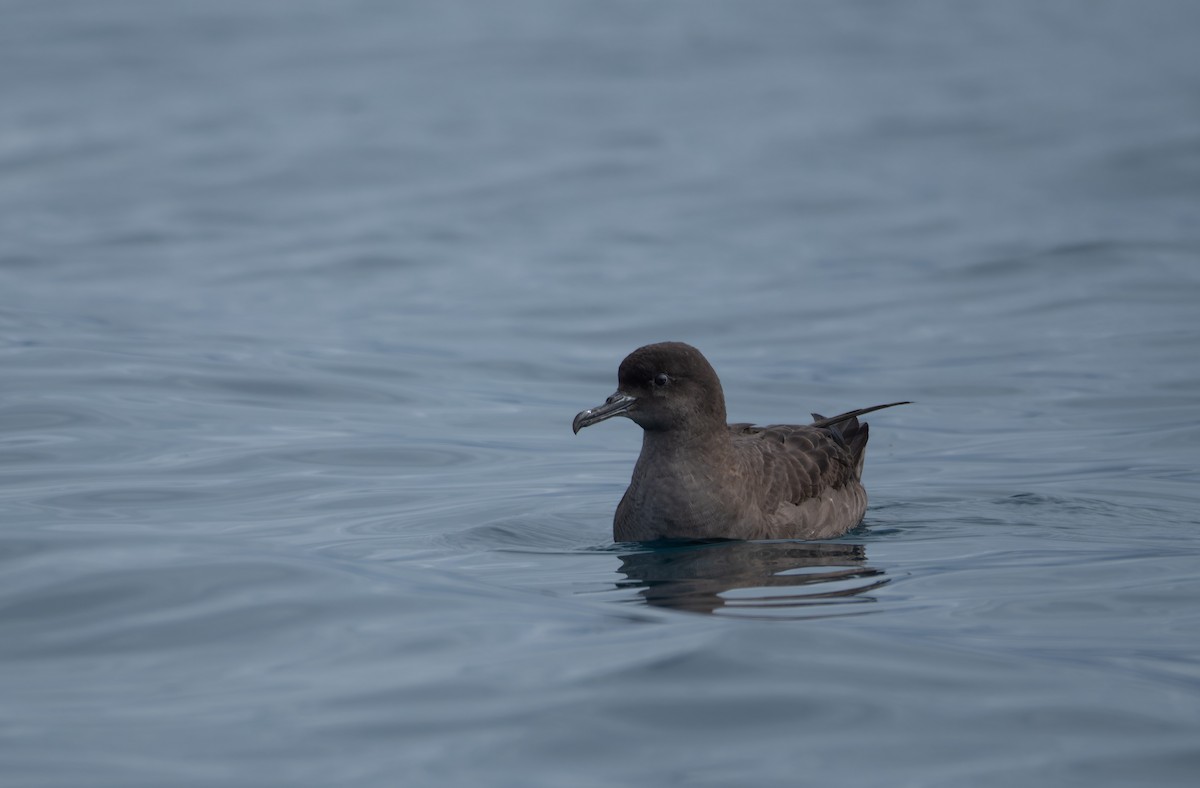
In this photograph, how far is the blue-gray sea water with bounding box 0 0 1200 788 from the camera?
5.92 meters

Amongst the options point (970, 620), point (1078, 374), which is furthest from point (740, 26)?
point (970, 620)

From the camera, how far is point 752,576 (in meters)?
8.22

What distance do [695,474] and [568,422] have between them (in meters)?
4.74

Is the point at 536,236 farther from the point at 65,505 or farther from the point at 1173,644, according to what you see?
the point at 1173,644

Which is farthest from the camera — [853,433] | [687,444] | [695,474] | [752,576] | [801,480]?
[853,433]

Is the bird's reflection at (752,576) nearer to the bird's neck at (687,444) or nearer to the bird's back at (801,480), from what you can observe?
the bird's back at (801,480)

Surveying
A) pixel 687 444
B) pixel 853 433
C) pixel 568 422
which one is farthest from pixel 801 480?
pixel 568 422

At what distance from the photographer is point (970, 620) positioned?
24.1 feet

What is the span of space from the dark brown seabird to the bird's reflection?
0.45 feet

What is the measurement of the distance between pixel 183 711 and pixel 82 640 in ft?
3.65

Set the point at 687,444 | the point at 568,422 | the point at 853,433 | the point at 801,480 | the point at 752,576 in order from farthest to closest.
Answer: the point at 568,422 < the point at 853,433 < the point at 801,480 < the point at 687,444 < the point at 752,576

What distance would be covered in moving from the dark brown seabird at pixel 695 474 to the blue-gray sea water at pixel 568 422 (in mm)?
215

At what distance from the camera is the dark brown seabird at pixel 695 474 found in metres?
9.15

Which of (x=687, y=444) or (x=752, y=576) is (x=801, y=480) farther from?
(x=752, y=576)
